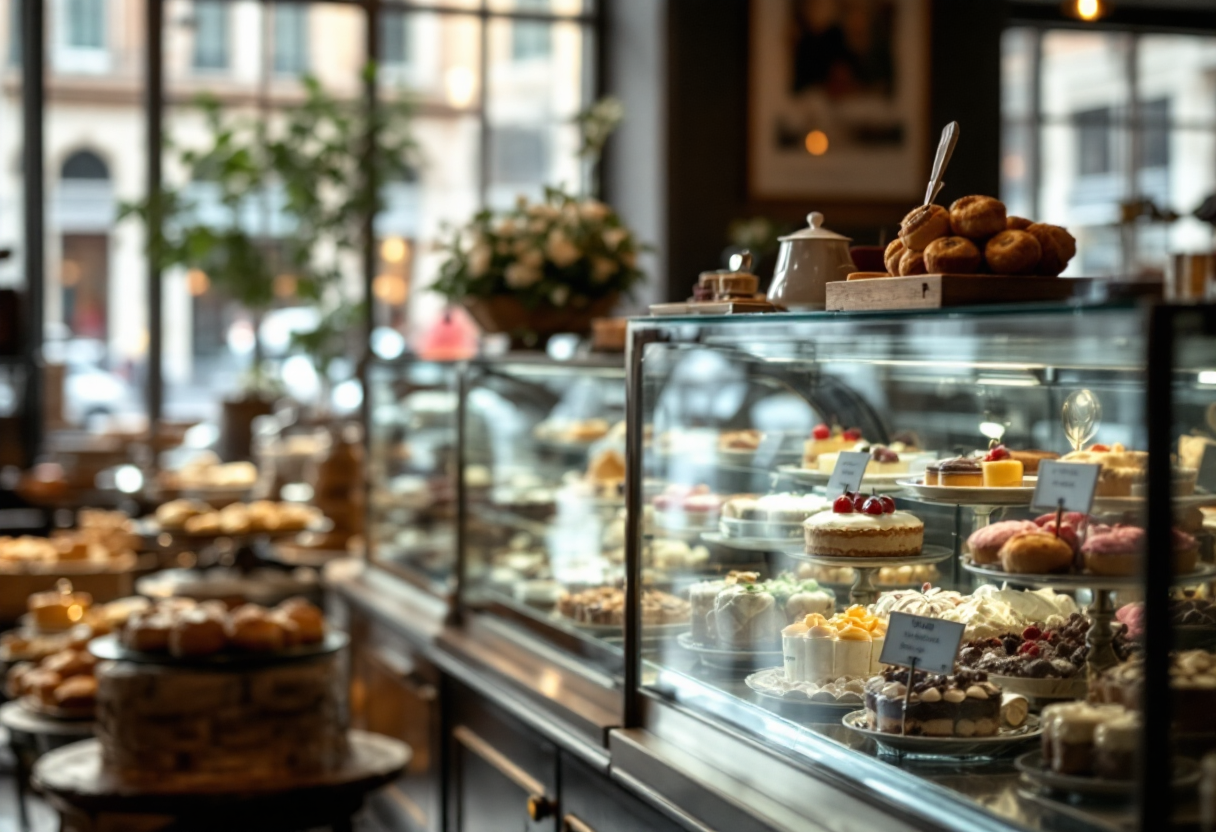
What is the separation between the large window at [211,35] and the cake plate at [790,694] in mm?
6078

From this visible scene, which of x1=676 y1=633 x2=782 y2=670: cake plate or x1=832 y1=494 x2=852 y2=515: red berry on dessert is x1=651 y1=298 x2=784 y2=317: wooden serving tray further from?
x1=676 y1=633 x2=782 y2=670: cake plate

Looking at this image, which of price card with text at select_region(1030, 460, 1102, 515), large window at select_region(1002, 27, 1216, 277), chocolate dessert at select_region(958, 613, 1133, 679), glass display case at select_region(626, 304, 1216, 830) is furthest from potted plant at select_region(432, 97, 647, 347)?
large window at select_region(1002, 27, 1216, 277)

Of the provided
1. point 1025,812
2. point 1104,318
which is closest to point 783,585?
point 1025,812

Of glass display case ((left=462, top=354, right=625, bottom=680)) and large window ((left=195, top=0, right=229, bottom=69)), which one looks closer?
glass display case ((left=462, top=354, right=625, bottom=680))

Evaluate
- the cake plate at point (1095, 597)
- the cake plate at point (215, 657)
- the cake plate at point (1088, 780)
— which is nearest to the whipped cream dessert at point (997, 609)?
the cake plate at point (1095, 597)

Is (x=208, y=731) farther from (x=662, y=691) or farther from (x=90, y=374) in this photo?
(x=90, y=374)

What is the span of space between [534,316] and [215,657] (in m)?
1.24

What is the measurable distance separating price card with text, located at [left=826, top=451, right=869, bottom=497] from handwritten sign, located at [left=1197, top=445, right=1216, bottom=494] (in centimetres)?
53

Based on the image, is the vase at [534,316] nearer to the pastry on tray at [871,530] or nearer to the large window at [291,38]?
the pastry on tray at [871,530]

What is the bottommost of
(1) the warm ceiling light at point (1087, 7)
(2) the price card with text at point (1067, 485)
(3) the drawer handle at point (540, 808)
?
(3) the drawer handle at point (540, 808)

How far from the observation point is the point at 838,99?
7777mm

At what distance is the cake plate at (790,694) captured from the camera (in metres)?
2.09

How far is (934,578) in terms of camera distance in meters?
2.19

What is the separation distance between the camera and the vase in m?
4.00
